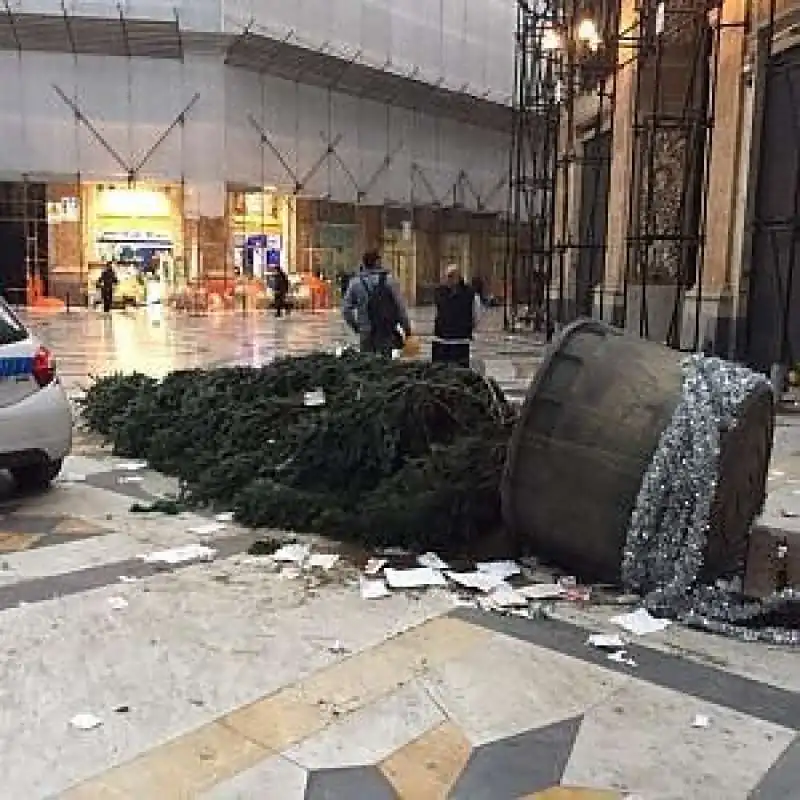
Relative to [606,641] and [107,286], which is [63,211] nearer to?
[107,286]

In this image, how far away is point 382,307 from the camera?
33.6 ft

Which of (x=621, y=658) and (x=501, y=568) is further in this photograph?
(x=501, y=568)

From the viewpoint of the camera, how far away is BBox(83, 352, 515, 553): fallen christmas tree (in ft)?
17.7

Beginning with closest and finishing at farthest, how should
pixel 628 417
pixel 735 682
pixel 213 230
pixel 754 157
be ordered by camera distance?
pixel 735 682
pixel 628 417
pixel 754 157
pixel 213 230

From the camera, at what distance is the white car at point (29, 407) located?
6176 millimetres

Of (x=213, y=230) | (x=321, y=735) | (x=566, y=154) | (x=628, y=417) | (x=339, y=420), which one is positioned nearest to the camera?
(x=321, y=735)

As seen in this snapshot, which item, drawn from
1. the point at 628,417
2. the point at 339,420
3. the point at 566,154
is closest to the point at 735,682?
the point at 628,417

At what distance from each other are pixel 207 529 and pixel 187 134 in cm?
3028

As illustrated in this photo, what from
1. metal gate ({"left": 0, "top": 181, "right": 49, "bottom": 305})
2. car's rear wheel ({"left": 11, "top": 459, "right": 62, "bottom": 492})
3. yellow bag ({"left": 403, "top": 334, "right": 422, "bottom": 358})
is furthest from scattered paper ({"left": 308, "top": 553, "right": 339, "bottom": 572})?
metal gate ({"left": 0, "top": 181, "right": 49, "bottom": 305})

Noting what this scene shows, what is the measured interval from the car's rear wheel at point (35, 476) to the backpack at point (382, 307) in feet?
13.8

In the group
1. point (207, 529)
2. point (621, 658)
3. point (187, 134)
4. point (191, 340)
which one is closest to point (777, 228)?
point (207, 529)

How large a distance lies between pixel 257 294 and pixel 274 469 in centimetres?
2903

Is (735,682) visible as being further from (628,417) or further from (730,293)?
(730,293)

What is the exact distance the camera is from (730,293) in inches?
547
